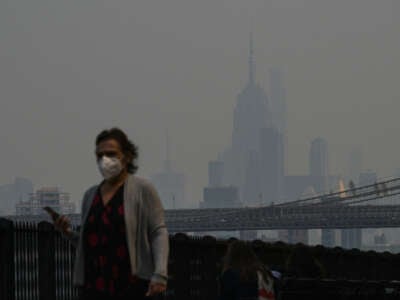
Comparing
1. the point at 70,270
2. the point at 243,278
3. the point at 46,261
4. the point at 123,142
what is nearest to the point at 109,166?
the point at 123,142

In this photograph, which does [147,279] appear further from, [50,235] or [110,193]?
[50,235]

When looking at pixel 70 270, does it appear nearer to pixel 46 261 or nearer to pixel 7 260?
pixel 46 261

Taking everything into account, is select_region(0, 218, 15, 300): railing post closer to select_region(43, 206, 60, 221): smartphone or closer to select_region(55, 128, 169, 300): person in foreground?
select_region(55, 128, 169, 300): person in foreground

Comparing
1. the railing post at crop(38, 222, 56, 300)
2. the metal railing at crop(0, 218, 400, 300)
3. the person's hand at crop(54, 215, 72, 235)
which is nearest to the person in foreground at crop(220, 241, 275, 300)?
the metal railing at crop(0, 218, 400, 300)

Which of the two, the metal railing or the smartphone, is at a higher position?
the smartphone

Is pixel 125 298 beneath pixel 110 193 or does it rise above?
beneath

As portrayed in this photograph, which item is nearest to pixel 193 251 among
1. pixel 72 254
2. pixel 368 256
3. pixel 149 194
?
pixel 72 254

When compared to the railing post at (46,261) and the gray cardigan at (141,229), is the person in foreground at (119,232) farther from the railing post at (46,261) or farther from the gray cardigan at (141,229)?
the railing post at (46,261)

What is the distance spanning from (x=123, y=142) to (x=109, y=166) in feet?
0.78

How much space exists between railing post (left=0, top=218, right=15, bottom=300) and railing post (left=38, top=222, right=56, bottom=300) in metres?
0.79

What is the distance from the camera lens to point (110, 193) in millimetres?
8828

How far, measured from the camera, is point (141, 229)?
8789 millimetres

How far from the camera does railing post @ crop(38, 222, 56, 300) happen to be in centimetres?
1176

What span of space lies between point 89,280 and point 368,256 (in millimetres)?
15697
